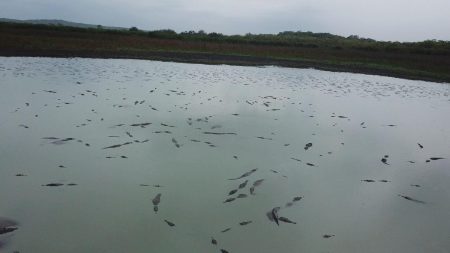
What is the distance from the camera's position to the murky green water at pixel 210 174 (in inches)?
200

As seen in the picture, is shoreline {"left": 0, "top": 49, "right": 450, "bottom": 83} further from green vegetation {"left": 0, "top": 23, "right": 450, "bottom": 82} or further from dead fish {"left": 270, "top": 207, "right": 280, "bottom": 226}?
dead fish {"left": 270, "top": 207, "right": 280, "bottom": 226}

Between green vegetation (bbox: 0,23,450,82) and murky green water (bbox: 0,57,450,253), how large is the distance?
65.9 feet

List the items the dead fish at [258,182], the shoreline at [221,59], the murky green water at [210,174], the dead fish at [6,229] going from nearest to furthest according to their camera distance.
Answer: the dead fish at [6,229] → the murky green water at [210,174] → the dead fish at [258,182] → the shoreline at [221,59]

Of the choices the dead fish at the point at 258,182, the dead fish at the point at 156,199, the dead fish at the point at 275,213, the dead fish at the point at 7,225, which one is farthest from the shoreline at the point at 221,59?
the dead fish at the point at 275,213

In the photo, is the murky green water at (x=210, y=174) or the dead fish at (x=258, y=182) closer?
the murky green water at (x=210, y=174)

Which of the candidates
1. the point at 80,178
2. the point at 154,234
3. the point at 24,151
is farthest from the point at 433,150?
the point at 24,151

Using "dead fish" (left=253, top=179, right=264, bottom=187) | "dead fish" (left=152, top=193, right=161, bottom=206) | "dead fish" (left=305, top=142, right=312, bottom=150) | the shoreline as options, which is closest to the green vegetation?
the shoreline

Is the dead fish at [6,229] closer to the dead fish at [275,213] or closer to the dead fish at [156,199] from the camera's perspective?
the dead fish at [156,199]

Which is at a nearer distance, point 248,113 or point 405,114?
point 248,113

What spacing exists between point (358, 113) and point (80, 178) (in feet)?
37.7

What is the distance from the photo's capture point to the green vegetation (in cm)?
3272

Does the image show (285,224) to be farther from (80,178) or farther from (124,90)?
(124,90)

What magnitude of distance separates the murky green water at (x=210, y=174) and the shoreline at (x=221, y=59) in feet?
56.0

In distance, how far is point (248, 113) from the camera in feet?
42.7
